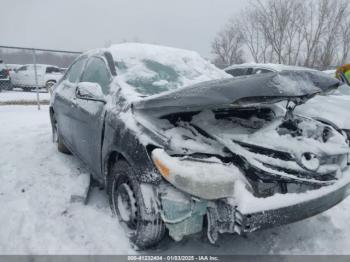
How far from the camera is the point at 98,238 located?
2.45m

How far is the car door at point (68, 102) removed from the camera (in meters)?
3.54

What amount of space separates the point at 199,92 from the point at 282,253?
147cm

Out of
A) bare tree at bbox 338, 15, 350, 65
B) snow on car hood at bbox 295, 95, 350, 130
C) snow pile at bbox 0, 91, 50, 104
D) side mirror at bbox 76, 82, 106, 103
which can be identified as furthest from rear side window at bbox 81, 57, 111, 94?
bare tree at bbox 338, 15, 350, 65

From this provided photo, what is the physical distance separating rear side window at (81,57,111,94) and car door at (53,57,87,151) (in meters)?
0.25

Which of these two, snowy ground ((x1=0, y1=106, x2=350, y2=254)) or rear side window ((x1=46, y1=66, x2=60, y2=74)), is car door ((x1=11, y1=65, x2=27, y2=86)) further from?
snowy ground ((x1=0, y1=106, x2=350, y2=254))

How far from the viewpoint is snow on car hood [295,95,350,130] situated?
423 centimetres

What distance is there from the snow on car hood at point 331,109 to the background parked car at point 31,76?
12.8m

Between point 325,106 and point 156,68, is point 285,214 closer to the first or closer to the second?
point 156,68

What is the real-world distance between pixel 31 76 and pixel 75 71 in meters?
12.6

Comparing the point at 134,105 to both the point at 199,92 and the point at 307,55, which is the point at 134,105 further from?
the point at 307,55

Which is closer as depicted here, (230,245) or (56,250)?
(56,250)

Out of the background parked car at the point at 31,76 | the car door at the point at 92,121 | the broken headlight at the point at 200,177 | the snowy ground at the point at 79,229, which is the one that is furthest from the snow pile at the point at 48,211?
the background parked car at the point at 31,76

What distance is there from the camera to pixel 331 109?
16.5ft

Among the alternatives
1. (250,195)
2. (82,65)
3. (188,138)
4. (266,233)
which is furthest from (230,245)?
(82,65)
